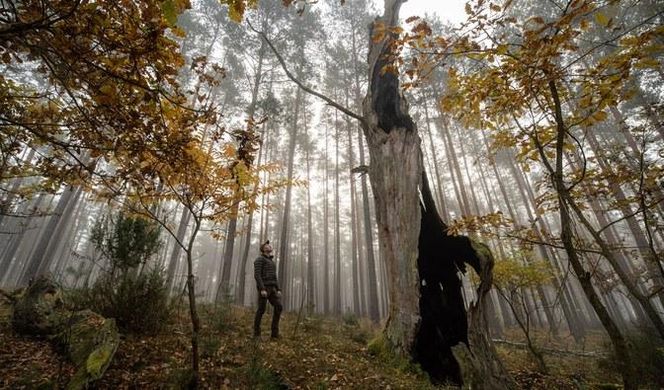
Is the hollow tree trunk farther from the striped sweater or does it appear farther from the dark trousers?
the striped sweater

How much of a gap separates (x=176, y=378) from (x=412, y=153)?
4.36 meters

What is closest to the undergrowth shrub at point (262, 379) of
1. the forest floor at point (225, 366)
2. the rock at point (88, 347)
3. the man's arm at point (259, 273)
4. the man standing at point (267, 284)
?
the forest floor at point (225, 366)

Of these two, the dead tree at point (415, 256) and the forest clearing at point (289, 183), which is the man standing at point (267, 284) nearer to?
the forest clearing at point (289, 183)

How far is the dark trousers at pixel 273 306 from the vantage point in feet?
16.4

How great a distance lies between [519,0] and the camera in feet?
46.2

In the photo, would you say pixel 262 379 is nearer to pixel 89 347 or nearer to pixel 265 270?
pixel 89 347

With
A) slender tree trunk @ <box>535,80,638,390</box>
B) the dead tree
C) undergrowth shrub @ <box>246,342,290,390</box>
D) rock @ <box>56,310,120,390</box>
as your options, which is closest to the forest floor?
undergrowth shrub @ <box>246,342,290,390</box>

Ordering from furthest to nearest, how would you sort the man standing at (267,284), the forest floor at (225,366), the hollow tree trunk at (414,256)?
the man standing at (267,284)
the hollow tree trunk at (414,256)
the forest floor at (225,366)

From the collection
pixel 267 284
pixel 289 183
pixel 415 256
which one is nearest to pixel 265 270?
pixel 267 284

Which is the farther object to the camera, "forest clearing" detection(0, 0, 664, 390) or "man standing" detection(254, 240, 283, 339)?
"man standing" detection(254, 240, 283, 339)

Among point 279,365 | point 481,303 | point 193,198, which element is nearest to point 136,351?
point 279,365

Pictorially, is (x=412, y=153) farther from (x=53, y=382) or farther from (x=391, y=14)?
(x=53, y=382)

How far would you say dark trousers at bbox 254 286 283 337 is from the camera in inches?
197

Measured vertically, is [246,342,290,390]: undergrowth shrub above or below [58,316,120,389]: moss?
below
